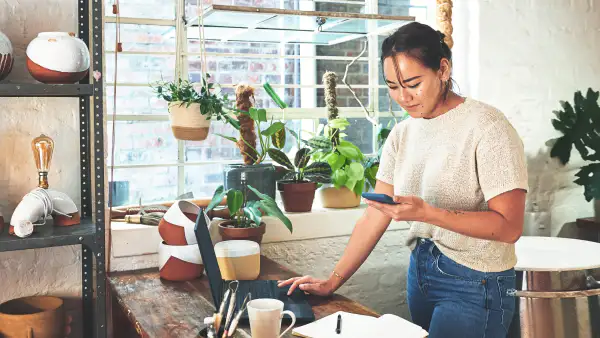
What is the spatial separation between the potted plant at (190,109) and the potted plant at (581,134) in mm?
2032

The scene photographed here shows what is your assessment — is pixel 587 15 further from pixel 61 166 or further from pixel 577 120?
pixel 61 166

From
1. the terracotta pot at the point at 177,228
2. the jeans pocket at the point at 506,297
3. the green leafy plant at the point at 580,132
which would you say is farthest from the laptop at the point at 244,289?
the green leafy plant at the point at 580,132

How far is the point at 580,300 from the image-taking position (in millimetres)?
2609

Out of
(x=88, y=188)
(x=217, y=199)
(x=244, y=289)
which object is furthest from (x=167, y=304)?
(x=88, y=188)

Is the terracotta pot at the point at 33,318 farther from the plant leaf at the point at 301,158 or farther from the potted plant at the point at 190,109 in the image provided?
the plant leaf at the point at 301,158

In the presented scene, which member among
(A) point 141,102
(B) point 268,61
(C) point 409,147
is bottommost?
(C) point 409,147

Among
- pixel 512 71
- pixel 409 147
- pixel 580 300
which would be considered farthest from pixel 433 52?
pixel 512 71

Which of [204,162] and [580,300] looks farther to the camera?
[204,162]

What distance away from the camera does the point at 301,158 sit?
322 centimetres

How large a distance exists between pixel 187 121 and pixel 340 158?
0.82 meters

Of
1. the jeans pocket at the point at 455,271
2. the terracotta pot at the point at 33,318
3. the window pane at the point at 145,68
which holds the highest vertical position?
the window pane at the point at 145,68

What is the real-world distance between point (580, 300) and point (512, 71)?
4.72 feet

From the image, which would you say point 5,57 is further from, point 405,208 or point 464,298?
point 464,298

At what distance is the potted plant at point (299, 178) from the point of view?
10.4ft
